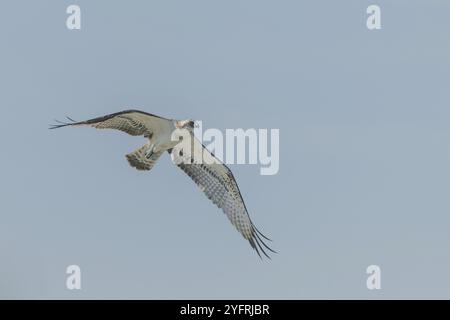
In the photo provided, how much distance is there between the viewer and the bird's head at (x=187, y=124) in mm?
17117

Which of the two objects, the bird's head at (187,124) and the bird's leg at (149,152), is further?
the bird's leg at (149,152)

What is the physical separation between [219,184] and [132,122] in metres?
1.88

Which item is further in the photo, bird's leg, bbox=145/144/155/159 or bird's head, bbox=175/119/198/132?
bird's leg, bbox=145/144/155/159

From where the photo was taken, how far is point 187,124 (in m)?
17.2

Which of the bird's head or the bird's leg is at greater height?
the bird's head

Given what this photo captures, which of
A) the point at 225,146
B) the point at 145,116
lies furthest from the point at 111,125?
the point at 225,146

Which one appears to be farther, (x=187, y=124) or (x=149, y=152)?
(x=149, y=152)

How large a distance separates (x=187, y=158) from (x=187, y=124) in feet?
4.21

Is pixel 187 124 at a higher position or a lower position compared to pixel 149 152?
higher

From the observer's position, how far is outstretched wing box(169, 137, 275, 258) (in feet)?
59.6

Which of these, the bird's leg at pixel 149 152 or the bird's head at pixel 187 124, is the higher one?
the bird's head at pixel 187 124

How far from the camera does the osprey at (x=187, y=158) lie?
1717cm
